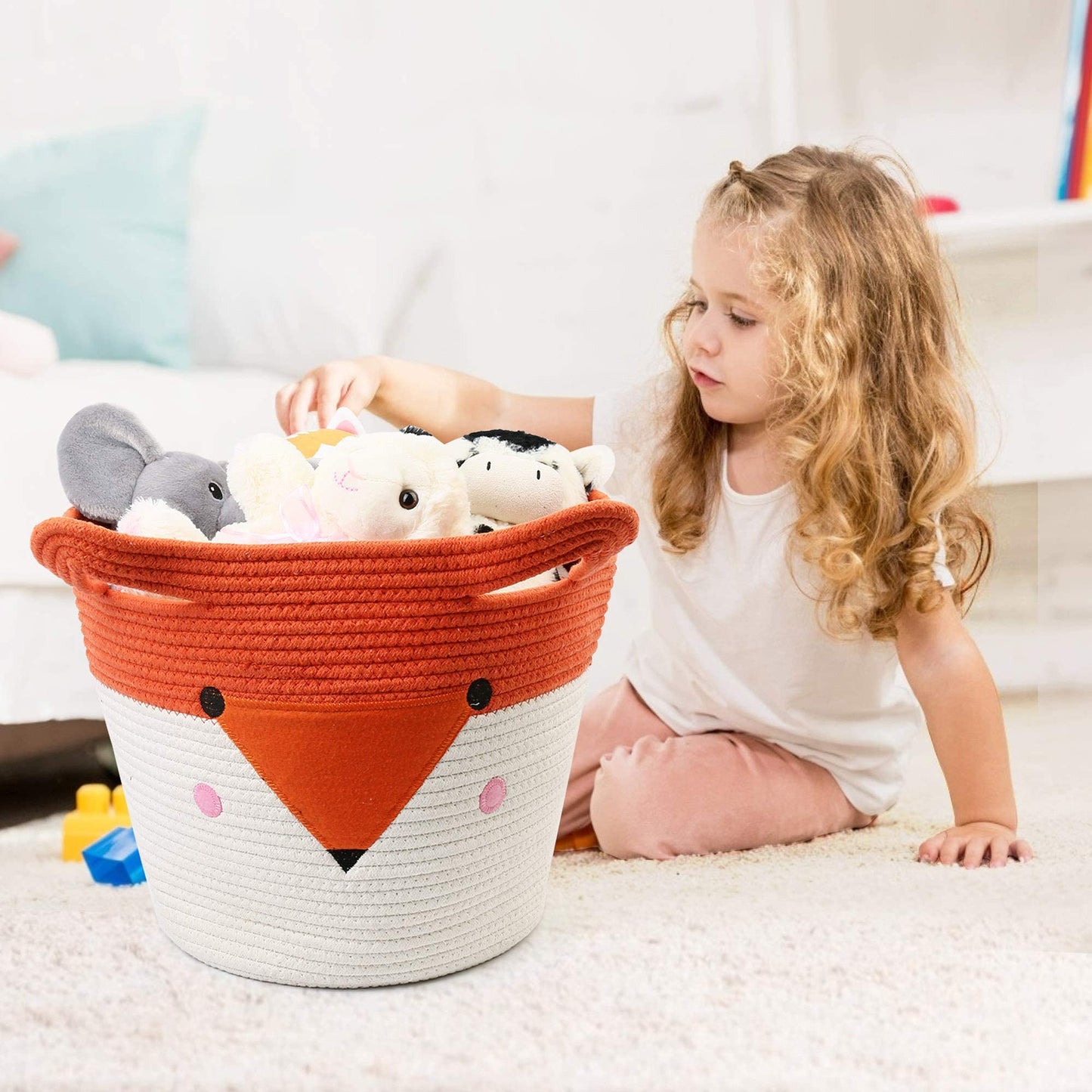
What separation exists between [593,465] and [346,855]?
0.29 m

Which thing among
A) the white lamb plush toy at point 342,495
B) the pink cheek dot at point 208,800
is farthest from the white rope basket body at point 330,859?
the white lamb plush toy at point 342,495

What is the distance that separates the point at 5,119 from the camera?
5.81 ft

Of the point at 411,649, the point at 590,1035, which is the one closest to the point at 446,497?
the point at 411,649

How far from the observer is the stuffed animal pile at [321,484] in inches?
27.2

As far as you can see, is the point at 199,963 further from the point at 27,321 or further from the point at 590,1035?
the point at 27,321

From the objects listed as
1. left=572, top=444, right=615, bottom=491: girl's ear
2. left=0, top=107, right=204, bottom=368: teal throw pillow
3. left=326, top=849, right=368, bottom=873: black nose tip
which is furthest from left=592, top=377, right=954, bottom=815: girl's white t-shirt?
left=0, top=107, right=204, bottom=368: teal throw pillow

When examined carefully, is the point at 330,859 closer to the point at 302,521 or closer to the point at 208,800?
the point at 208,800

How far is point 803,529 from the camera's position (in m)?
0.98

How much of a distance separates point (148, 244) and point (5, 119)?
44 centimetres

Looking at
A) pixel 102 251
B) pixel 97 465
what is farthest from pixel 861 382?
pixel 102 251

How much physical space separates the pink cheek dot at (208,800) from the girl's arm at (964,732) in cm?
53

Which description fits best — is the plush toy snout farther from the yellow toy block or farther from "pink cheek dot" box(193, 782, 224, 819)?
the yellow toy block

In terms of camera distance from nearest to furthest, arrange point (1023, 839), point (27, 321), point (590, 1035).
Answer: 1. point (590, 1035)
2. point (1023, 839)
3. point (27, 321)

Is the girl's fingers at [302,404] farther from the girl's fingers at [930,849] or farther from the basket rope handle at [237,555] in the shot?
the girl's fingers at [930,849]
